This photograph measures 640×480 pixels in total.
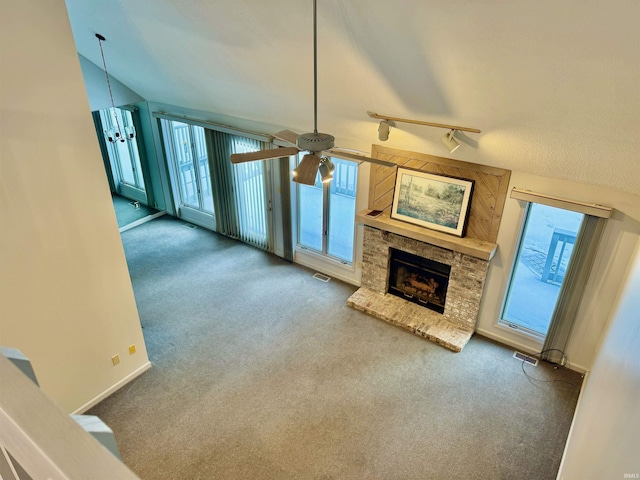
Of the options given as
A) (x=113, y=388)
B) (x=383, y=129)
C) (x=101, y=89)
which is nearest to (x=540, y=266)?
(x=383, y=129)

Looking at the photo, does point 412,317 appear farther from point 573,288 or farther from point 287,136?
point 287,136

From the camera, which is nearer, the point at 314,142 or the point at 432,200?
the point at 314,142

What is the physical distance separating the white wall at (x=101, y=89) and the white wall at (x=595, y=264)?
5886mm

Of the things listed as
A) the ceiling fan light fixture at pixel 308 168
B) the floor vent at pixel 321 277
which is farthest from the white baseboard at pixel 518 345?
the ceiling fan light fixture at pixel 308 168

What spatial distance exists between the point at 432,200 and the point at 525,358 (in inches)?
88.2

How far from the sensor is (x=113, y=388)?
4.77m

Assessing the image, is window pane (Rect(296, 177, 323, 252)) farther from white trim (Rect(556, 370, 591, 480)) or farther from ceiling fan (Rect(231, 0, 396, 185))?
white trim (Rect(556, 370, 591, 480))

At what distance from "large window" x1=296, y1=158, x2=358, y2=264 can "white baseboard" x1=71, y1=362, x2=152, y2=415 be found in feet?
10.1

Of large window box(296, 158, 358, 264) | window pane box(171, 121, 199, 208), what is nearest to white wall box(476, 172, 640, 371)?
large window box(296, 158, 358, 264)

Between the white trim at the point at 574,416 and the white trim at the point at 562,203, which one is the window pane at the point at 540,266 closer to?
the white trim at the point at 562,203

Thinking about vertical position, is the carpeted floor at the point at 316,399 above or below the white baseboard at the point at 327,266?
below

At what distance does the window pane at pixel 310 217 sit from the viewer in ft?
22.7

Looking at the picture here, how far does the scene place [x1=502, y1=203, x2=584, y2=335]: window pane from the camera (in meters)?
4.90

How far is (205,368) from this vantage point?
511cm
